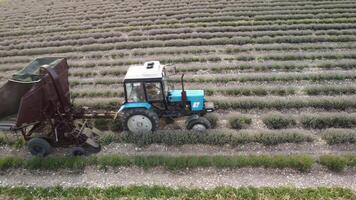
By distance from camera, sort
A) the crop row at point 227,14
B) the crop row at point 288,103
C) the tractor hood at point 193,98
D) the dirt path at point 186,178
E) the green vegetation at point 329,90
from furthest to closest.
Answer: the crop row at point 227,14 → the green vegetation at point 329,90 → the crop row at point 288,103 → the tractor hood at point 193,98 → the dirt path at point 186,178

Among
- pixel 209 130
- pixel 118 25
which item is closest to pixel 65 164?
pixel 209 130

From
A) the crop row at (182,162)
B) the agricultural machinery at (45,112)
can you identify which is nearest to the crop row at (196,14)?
the agricultural machinery at (45,112)

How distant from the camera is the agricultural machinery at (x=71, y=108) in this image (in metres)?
9.80

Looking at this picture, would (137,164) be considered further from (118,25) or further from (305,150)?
(118,25)

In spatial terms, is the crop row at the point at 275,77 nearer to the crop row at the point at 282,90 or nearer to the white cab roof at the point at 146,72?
the crop row at the point at 282,90

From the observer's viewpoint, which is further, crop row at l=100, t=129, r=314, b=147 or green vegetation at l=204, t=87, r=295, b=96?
green vegetation at l=204, t=87, r=295, b=96

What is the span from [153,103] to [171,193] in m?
3.50

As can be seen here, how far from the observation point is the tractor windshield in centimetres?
1028

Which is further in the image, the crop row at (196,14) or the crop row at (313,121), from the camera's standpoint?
the crop row at (196,14)

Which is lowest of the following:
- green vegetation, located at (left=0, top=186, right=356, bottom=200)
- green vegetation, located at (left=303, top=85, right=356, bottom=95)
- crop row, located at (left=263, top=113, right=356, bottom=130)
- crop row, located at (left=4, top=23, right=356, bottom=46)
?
green vegetation, located at (left=0, top=186, right=356, bottom=200)

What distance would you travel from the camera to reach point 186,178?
9.19m

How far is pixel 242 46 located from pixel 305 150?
406 inches

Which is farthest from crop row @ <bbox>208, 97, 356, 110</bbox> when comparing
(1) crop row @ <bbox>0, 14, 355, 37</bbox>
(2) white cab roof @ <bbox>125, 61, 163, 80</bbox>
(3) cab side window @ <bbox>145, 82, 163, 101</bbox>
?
(1) crop row @ <bbox>0, 14, 355, 37</bbox>

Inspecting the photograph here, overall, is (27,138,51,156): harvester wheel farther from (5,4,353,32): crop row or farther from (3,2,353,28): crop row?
(3,2,353,28): crop row
